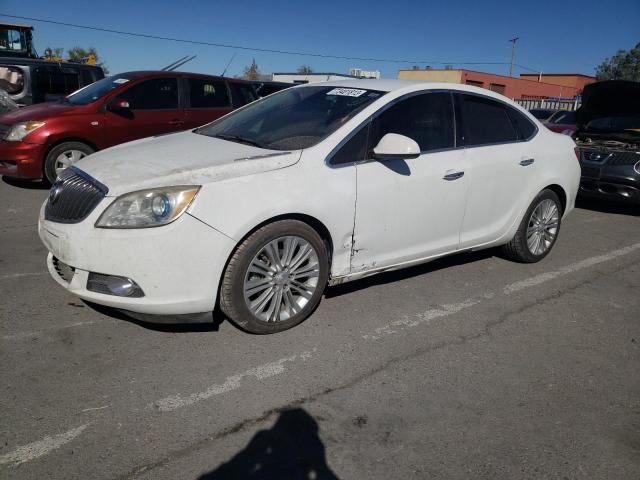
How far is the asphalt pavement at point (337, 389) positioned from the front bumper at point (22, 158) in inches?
115

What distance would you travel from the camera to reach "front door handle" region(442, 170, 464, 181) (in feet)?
13.0

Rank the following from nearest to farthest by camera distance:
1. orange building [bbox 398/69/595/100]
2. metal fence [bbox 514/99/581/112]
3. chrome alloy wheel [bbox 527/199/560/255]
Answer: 1. chrome alloy wheel [bbox 527/199/560/255]
2. metal fence [bbox 514/99/581/112]
3. orange building [bbox 398/69/595/100]

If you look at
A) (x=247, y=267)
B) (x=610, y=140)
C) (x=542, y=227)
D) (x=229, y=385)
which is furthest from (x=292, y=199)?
(x=610, y=140)

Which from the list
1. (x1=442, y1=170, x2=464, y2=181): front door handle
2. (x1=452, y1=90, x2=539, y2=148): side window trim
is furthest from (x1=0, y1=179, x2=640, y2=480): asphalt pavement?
(x1=452, y1=90, x2=539, y2=148): side window trim

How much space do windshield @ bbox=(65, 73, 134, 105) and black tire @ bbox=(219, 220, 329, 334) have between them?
530 centimetres

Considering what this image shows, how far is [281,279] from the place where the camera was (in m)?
3.30

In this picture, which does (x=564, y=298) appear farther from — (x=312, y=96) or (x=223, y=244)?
(x=223, y=244)

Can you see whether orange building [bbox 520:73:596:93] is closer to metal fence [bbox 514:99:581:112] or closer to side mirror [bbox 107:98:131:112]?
metal fence [bbox 514:99:581:112]

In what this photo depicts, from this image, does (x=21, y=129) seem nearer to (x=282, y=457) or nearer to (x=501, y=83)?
(x=282, y=457)

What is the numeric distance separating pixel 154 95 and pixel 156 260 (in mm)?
5494

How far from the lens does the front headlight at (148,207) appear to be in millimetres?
2875

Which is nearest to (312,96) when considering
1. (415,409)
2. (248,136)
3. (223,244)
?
(248,136)

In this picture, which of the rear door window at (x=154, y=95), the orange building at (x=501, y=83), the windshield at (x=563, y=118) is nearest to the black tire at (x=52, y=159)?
the rear door window at (x=154, y=95)

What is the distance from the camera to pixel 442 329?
3627mm
